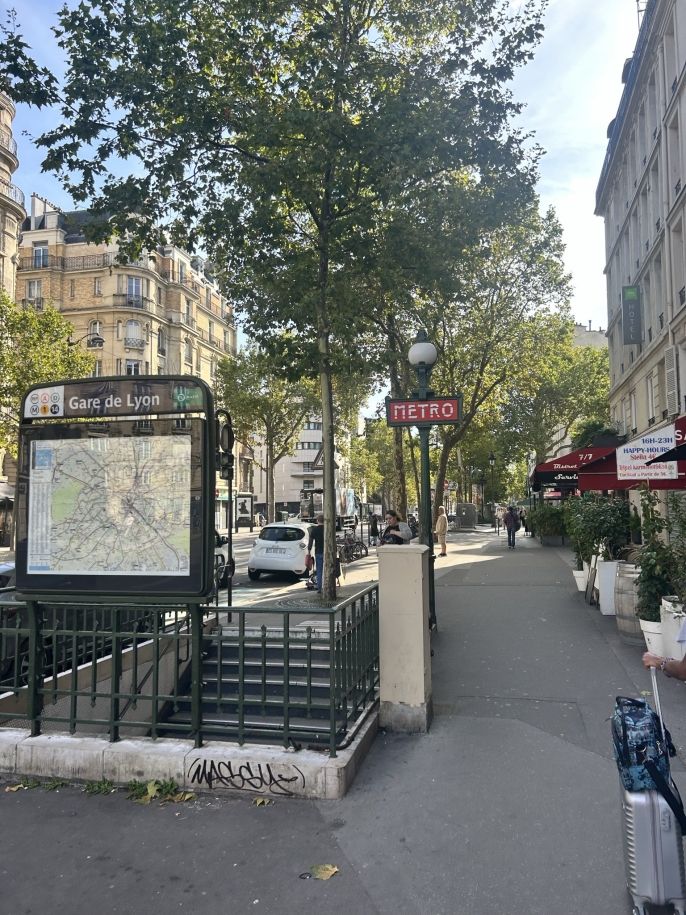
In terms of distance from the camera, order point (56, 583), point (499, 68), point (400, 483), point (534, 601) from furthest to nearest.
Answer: point (400, 483) < point (534, 601) < point (499, 68) < point (56, 583)

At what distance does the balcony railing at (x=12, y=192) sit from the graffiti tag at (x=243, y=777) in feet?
118

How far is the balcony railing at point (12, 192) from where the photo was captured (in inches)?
1314

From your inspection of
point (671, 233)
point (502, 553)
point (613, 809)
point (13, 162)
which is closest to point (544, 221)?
point (671, 233)

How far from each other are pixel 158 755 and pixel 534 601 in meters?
8.73

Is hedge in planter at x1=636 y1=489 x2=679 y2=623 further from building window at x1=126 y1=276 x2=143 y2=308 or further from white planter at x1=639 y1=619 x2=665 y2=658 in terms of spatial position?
building window at x1=126 y1=276 x2=143 y2=308

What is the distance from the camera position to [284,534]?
1738 centimetres

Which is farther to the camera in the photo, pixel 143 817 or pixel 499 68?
pixel 499 68

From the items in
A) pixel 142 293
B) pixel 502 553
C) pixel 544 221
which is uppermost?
pixel 142 293

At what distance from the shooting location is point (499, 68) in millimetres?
11016

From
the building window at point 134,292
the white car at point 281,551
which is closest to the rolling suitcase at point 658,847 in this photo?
the white car at point 281,551

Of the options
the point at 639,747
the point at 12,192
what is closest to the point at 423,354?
the point at 639,747

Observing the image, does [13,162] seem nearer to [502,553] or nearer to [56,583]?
[502,553]

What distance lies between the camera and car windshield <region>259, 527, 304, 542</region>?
1736 cm

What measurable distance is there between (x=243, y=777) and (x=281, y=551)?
12779mm
